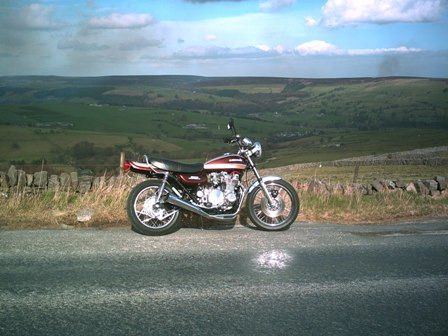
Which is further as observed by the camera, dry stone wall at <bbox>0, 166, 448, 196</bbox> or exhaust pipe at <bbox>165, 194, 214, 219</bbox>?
dry stone wall at <bbox>0, 166, 448, 196</bbox>

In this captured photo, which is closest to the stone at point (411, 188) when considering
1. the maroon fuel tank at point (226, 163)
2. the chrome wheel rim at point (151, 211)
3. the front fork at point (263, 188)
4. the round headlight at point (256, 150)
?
the front fork at point (263, 188)

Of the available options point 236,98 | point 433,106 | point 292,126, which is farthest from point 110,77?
point 433,106

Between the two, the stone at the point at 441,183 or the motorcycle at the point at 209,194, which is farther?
the stone at the point at 441,183

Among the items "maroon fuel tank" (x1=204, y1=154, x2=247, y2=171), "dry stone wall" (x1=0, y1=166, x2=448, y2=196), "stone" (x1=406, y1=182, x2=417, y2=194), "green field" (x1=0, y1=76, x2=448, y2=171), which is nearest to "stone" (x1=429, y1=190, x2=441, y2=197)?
"dry stone wall" (x1=0, y1=166, x2=448, y2=196)

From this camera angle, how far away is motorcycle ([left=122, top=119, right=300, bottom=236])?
7180 mm

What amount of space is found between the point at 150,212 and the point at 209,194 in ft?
2.94

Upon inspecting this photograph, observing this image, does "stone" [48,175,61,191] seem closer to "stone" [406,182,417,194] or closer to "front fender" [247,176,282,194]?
"front fender" [247,176,282,194]

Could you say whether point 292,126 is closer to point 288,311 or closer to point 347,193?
point 347,193

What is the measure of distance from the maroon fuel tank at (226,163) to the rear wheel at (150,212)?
69 centimetres

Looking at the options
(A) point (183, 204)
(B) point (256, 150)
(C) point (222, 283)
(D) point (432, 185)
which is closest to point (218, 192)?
(A) point (183, 204)

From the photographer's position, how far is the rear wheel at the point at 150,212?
7.07 metres

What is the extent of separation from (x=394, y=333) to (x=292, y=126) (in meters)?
69.0

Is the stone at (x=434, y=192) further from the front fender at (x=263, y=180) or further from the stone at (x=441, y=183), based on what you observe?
the front fender at (x=263, y=180)

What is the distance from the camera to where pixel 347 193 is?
10.4 meters
